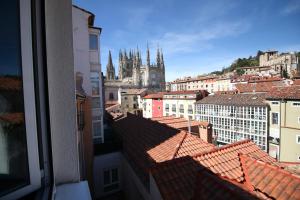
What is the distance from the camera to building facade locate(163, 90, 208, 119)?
2859 centimetres

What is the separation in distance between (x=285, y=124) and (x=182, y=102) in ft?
49.2

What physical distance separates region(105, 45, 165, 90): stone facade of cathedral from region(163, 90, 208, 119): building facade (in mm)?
36468

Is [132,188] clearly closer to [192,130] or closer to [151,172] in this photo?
[151,172]

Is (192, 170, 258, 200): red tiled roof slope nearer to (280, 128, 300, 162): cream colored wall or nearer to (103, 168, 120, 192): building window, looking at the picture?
(103, 168, 120, 192): building window

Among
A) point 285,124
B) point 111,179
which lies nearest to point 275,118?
point 285,124

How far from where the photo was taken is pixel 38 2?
0.98 meters

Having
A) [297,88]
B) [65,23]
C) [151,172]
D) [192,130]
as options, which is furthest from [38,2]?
[297,88]

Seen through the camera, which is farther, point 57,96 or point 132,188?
point 132,188

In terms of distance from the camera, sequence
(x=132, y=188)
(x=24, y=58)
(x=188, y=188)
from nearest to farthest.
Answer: (x=24, y=58)
(x=188, y=188)
(x=132, y=188)

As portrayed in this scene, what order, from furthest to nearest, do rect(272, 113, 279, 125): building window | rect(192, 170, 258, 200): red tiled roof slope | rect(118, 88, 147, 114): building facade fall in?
rect(118, 88, 147, 114): building facade < rect(272, 113, 279, 125): building window < rect(192, 170, 258, 200): red tiled roof slope

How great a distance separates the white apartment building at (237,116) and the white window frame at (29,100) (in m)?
22.3

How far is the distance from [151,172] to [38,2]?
4.70 m

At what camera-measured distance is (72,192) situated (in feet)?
3.53

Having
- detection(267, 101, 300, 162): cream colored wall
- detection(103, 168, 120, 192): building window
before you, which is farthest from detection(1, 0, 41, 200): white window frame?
detection(267, 101, 300, 162): cream colored wall
